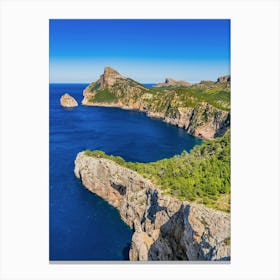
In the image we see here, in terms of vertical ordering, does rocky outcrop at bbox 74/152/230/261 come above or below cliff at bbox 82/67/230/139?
below

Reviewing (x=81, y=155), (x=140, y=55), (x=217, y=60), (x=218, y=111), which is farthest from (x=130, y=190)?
(x=218, y=111)

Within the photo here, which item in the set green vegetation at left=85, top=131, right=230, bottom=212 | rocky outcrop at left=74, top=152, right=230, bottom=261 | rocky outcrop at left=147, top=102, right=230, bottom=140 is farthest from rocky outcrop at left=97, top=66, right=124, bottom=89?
rocky outcrop at left=147, top=102, right=230, bottom=140

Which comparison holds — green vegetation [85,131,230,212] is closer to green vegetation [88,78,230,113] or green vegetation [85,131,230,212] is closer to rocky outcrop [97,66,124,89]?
rocky outcrop [97,66,124,89]

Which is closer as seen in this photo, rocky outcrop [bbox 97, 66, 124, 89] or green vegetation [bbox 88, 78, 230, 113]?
rocky outcrop [bbox 97, 66, 124, 89]

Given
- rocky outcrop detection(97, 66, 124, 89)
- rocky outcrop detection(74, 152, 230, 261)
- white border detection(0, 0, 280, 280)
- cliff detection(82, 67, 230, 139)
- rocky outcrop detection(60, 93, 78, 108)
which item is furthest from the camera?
cliff detection(82, 67, 230, 139)

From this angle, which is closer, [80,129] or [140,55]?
[140,55]
